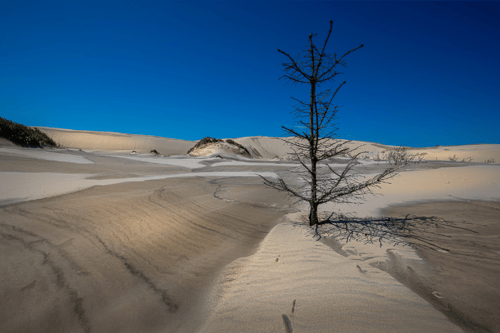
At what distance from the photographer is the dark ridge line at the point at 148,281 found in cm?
166

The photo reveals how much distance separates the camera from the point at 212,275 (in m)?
2.09

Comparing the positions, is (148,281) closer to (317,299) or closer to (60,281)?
(60,281)

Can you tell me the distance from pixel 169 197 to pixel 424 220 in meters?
4.55

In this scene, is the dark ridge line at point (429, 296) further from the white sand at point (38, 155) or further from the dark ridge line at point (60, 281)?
the white sand at point (38, 155)

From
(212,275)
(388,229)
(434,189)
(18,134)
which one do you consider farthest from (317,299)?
(18,134)

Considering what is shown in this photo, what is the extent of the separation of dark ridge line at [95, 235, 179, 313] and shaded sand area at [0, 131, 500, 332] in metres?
0.01

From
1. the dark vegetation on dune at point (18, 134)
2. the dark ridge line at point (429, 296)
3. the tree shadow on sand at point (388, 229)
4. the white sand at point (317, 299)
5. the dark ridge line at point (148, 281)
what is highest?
the dark vegetation on dune at point (18, 134)

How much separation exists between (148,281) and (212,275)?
58cm

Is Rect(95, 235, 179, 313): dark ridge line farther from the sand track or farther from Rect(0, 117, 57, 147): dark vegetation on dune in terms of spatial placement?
Rect(0, 117, 57, 147): dark vegetation on dune

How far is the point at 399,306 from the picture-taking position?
146cm

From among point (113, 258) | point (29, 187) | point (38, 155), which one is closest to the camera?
point (113, 258)

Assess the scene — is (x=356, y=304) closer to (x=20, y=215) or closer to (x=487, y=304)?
(x=487, y=304)

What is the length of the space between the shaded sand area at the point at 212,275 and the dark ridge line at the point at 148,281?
0.04ft

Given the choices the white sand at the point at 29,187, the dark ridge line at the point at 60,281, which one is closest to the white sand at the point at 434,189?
the dark ridge line at the point at 60,281
